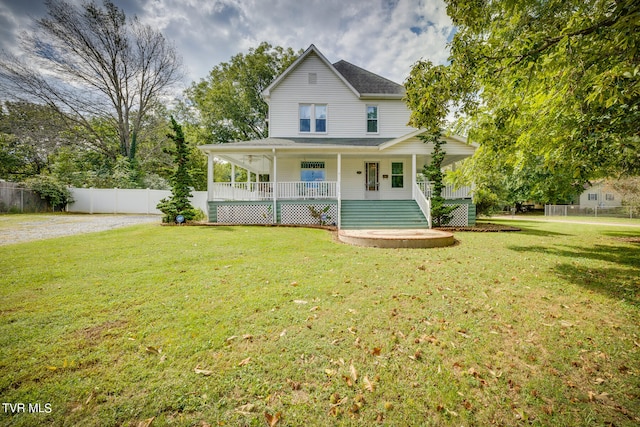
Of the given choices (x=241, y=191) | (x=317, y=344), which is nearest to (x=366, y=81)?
(x=241, y=191)

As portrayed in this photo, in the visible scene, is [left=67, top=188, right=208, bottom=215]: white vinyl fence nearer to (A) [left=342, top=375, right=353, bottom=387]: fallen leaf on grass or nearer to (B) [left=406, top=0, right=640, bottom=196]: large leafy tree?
(B) [left=406, top=0, right=640, bottom=196]: large leafy tree

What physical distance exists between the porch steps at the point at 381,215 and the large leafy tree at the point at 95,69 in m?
24.1

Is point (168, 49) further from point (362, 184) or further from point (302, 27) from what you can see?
point (362, 184)

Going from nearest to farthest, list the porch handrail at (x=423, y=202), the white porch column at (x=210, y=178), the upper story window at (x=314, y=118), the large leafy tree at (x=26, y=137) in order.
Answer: the porch handrail at (x=423, y=202)
the white porch column at (x=210, y=178)
the upper story window at (x=314, y=118)
the large leafy tree at (x=26, y=137)

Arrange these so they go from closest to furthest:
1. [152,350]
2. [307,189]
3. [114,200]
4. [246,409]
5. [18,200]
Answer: [246,409]
[152,350]
[307,189]
[18,200]
[114,200]

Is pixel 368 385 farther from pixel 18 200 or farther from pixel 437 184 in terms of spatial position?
pixel 18 200

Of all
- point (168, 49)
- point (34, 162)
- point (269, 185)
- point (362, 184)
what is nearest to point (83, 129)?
point (34, 162)

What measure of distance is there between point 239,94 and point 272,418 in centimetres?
2777

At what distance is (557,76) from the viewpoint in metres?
4.51

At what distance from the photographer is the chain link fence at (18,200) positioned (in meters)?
15.8

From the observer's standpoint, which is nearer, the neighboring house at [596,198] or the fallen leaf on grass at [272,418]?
the fallen leaf on grass at [272,418]

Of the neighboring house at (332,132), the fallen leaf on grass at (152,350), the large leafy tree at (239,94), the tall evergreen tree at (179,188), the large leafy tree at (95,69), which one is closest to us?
the fallen leaf on grass at (152,350)

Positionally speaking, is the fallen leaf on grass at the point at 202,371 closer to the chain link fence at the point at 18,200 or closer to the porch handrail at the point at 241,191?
the porch handrail at the point at 241,191

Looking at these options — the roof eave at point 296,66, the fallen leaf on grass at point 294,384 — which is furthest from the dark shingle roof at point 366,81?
the fallen leaf on grass at point 294,384
